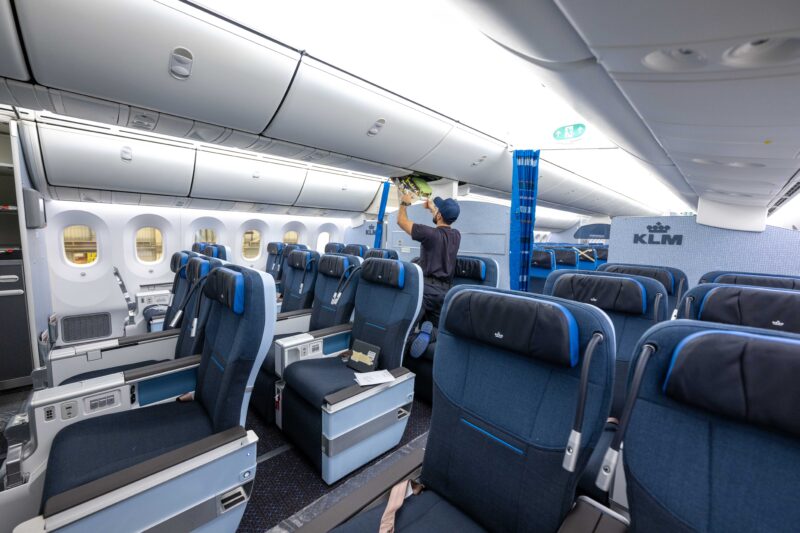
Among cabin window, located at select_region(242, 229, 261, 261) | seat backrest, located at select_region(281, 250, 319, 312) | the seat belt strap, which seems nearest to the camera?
the seat belt strap

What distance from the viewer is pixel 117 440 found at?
181cm

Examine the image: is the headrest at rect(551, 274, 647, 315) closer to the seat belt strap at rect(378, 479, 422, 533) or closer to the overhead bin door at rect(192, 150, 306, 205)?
the seat belt strap at rect(378, 479, 422, 533)

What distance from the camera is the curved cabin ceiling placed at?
208 cm

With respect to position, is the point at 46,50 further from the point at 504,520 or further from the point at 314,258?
the point at 504,520

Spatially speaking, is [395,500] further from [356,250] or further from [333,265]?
[356,250]

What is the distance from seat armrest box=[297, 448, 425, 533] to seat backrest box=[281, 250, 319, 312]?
3009 mm

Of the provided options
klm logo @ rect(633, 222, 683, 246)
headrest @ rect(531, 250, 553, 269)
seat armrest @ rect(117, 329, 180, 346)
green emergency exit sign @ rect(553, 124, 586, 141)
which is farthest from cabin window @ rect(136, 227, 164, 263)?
klm logo @ rect(633, 222, 683, 246)

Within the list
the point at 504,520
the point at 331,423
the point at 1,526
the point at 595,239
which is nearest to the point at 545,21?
the point at 504,520

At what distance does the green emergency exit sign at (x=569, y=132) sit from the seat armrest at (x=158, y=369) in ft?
18.1

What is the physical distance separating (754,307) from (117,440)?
11.5ft

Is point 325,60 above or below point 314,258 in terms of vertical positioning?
above

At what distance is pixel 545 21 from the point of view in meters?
1.17

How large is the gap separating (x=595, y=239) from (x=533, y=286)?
9.60m

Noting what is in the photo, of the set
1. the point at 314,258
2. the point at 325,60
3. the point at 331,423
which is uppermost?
the point at 325,60
